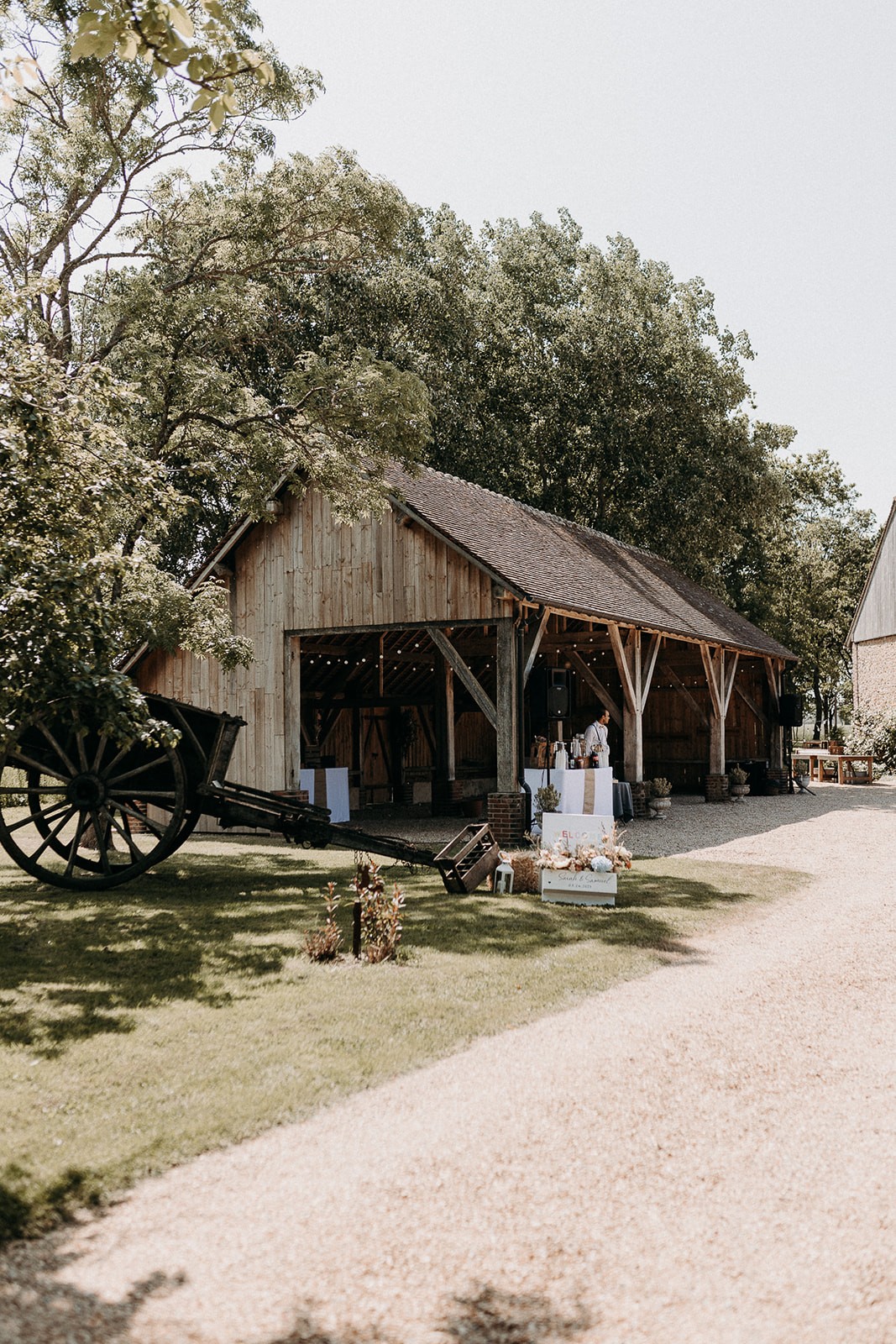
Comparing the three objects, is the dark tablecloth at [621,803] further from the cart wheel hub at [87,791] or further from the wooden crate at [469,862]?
the cart wheel hub at [87,791]

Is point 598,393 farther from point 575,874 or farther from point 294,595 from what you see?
point 575,874

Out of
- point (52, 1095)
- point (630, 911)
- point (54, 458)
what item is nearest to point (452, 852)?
point (630, 911)

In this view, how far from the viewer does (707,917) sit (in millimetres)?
9867

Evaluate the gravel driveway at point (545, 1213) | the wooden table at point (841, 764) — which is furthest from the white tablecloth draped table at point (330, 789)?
the wooden table at point (841, 764)

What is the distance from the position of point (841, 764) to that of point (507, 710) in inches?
784

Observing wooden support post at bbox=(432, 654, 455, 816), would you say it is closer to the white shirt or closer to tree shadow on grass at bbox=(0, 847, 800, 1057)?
the white shirt

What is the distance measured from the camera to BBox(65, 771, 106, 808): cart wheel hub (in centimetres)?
1085

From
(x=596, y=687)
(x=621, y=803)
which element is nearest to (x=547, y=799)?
(x=621, y=803)

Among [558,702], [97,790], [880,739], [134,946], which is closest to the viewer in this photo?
[134,946]

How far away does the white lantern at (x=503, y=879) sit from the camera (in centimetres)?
1112

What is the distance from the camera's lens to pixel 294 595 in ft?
57.4

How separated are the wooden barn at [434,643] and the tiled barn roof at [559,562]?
65 millimetres

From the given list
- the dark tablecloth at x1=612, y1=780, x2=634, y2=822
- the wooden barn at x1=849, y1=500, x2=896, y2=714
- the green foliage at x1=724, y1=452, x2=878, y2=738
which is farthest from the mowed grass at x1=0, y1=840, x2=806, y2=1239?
the green foliage at x1=724, y1=452, x2=878, y2=738

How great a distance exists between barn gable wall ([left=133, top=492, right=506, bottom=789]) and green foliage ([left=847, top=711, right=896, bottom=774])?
22025mm
